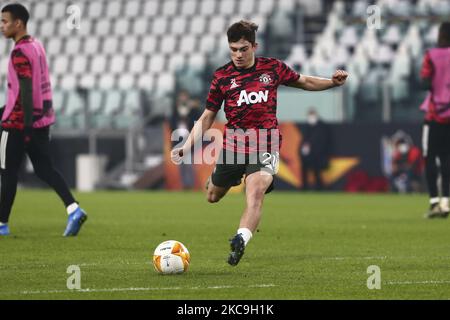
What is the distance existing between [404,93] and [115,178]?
691 cm

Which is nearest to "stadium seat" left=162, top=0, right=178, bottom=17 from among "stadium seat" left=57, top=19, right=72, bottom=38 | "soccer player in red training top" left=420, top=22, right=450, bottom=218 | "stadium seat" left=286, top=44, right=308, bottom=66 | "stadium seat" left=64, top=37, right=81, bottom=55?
"stadium seat" left=57, top=19, right=72, bottom=38

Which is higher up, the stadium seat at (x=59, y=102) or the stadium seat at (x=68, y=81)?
the stadium seat at (x=68, y=81)

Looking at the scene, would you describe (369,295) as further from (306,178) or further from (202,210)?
(306,178)

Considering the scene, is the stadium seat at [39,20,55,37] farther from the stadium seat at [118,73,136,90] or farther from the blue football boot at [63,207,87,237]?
the blue football boot at [63,207,87,237]

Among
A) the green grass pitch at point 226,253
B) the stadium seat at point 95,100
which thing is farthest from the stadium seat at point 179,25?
the green grass pitch at point 226,253

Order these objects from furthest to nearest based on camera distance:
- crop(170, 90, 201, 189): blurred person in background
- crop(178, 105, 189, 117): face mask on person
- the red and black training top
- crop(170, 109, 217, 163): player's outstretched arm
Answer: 1. crop(178, 105, 189, 117): face mask on person
2. crop(170, 90, 201, 189): blurred person in background
3. the red and black training top
4. crop(170, 109, 217, 163): player's outstretched arm

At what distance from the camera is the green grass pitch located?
24.8ft

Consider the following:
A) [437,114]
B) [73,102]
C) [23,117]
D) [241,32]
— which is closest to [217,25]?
[73,102]

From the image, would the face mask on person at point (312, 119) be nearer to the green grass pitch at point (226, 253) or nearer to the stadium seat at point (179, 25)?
the green grass pitch at point (226, 253)

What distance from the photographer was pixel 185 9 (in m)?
31.7

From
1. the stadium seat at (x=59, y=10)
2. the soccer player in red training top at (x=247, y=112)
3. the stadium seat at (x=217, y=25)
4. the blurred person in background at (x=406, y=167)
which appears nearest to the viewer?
the soccer player in red training top at (x=247, y=112)

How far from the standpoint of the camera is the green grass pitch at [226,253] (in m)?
7.56

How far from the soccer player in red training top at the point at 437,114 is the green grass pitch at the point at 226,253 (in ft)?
1.60

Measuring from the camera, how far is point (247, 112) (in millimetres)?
9359
